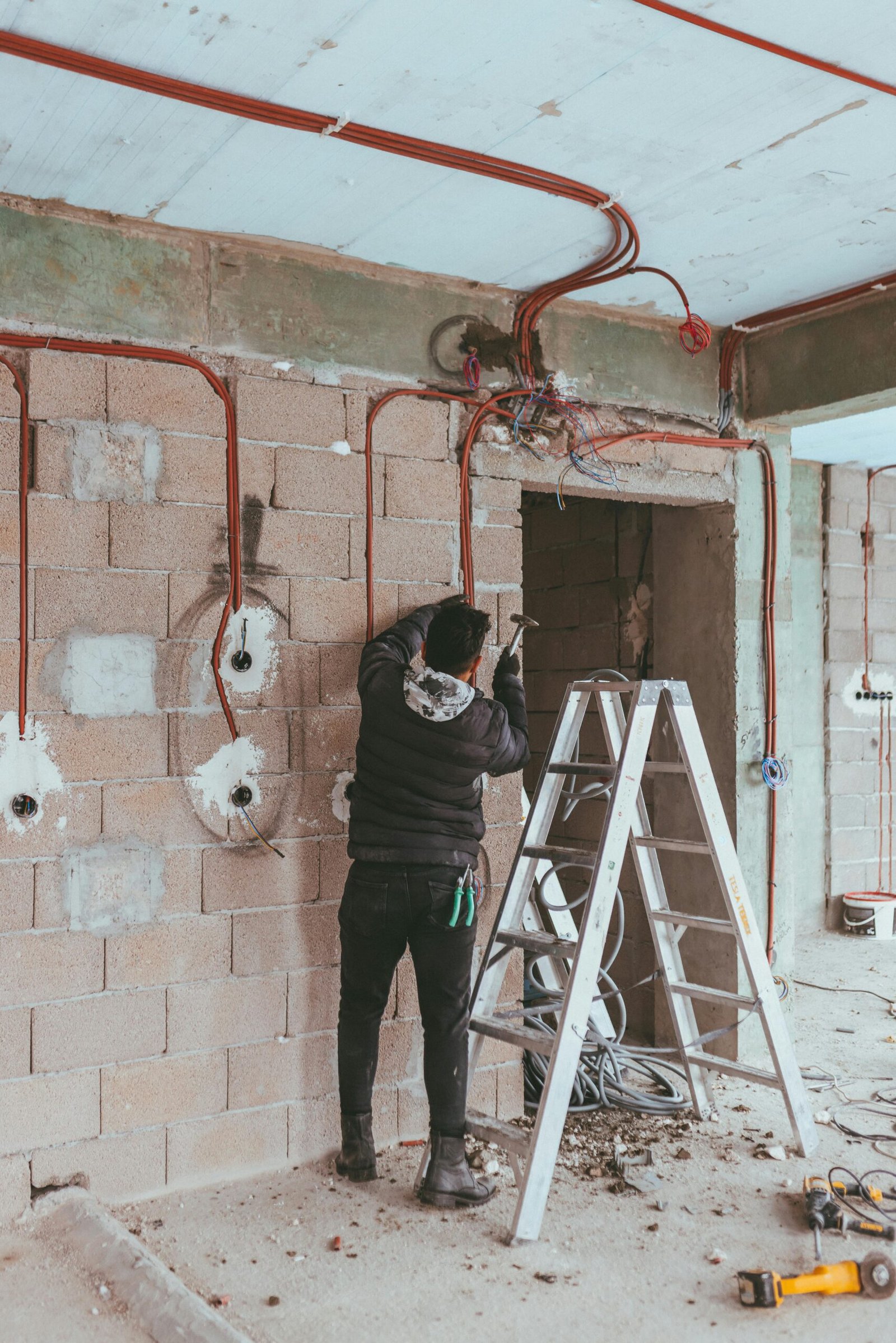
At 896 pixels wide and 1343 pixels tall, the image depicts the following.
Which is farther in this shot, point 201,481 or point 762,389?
point 762,389

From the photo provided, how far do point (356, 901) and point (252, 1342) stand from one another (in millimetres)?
994

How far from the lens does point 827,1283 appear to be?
226 centimetres

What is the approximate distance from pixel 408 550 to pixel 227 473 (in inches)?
22.1

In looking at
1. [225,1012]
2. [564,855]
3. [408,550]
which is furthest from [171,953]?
[408,550]

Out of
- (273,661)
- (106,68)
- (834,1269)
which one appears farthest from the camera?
(273,661)

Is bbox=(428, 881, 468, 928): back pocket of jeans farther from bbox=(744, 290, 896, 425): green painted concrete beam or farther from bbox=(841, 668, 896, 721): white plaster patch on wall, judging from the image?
bbox=(841, 668, 896, 721): white plaster patch on wall

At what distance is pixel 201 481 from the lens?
113 inches

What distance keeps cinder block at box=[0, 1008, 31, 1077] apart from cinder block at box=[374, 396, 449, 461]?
1731 millimetres

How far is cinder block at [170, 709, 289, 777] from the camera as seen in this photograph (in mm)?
2842

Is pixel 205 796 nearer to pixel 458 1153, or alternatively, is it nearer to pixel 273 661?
pixel 273 661

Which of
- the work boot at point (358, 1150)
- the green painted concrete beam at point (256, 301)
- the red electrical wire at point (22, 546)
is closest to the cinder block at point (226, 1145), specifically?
the work boot at point (358, 1150)

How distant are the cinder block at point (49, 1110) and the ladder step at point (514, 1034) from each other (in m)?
0.99

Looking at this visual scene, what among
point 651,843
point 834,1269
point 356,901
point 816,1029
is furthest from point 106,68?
point 816,1029

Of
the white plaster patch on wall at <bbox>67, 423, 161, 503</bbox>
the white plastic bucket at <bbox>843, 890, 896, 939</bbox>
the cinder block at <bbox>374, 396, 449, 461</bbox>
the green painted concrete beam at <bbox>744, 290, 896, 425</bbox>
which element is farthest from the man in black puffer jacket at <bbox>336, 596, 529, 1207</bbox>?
the white plastic bucket at <bbox>843, 890, 896, 939</bbox>
